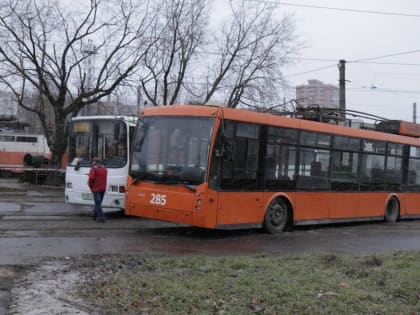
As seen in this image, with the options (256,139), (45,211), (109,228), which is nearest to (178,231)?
(109,228)

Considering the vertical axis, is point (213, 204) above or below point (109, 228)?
above

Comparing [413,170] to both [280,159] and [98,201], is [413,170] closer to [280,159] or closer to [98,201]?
[280,159]

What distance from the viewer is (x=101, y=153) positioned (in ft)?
49.9

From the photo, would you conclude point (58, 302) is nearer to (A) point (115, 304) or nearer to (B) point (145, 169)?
(A) point (115, 304)

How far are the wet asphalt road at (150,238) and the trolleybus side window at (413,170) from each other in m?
2.43

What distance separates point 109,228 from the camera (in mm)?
13195

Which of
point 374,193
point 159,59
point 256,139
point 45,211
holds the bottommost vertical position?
point 45,211

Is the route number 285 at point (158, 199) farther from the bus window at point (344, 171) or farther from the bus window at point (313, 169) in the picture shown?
the bus window at point (344, 171)

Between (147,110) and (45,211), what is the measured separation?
18.6ft

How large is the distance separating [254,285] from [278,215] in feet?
22.4

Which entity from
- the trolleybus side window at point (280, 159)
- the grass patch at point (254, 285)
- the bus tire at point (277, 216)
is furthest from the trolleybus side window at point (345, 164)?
the grass patch at point (254, 285)

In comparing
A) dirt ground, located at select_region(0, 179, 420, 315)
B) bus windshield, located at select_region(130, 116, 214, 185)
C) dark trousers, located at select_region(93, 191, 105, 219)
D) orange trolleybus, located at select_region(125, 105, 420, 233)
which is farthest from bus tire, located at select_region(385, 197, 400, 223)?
dark trousers, located at select_region(93, 191, 105, 219)

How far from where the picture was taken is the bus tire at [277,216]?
13.3 metres

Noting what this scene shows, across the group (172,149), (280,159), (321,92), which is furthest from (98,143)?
(321,92)
